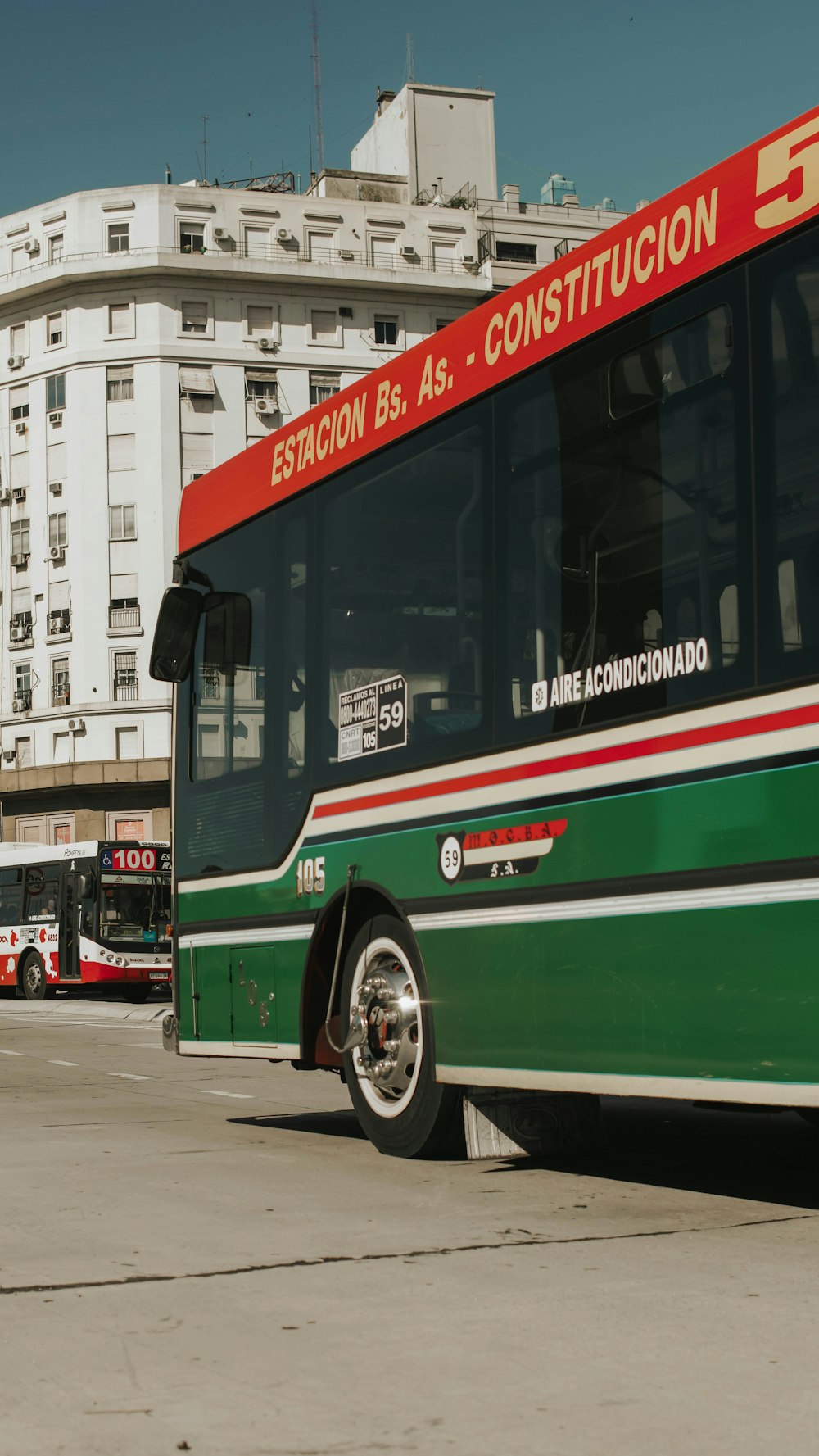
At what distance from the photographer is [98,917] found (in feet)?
117

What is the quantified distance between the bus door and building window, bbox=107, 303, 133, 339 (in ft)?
105

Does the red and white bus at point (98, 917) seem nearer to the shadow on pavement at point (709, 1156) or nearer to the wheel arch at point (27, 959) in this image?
the wheel arch at point (27, 959)

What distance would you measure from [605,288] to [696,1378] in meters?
4.09

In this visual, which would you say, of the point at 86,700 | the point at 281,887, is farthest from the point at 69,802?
the point at 281,887

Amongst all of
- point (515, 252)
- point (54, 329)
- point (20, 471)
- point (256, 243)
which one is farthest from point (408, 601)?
point (515, 252)

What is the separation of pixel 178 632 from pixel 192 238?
186ft

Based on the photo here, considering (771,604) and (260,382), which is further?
(260,382)

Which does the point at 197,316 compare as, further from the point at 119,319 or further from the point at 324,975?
the point at 324,975

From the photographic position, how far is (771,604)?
Result: 559 cm

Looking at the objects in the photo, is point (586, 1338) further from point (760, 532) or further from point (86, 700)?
point (86, 700)

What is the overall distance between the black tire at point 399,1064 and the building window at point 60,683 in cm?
5474

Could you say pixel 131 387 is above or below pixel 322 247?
below

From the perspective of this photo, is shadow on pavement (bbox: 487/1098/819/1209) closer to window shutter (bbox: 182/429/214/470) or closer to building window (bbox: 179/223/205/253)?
window shutter (bbox: 182/429/214/470)

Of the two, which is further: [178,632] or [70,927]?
[70,927]
